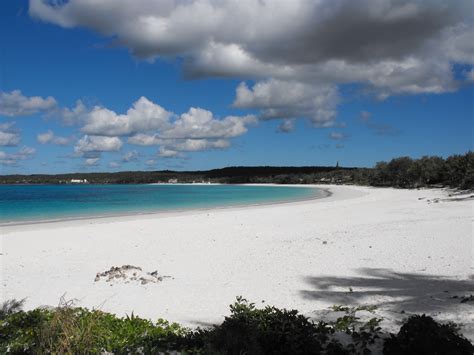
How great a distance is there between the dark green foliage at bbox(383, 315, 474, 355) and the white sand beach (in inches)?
49.8

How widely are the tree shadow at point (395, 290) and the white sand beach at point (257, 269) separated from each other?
20 millimetres

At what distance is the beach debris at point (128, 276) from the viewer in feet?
32.4

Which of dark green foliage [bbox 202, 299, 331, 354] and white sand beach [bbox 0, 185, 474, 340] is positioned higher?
dark green foliage [bbox 202, 299, 331, 354]

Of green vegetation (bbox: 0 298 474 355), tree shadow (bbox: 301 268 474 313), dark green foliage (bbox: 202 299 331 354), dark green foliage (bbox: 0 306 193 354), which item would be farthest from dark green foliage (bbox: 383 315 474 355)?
dark green foliage (bbox: 0 306 193 354)

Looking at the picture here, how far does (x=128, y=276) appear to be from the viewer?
10.0m

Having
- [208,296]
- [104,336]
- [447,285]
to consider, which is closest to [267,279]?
[208,296]

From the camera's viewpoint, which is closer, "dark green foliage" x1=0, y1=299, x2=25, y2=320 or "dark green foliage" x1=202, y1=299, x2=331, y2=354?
"dark green foliage" x1=202, y1=299, x2=331, y2=354

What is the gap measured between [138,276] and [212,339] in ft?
19.8

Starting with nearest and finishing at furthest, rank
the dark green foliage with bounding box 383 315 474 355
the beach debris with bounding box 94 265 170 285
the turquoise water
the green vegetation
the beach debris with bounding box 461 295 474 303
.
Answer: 1. the dark green foliage with bounding box 383 315 474 355
2. the green vegetation
3. the beach debris with bounding box 461 295 474 303
4. the beach debris with bounding box 94 265 170 285
5. the turquoise water

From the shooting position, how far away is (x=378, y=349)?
186 inches

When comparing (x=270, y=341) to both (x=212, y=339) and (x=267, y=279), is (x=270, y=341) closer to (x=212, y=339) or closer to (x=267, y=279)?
(x=212, y=339)

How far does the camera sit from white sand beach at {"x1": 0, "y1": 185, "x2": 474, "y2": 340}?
309 inches

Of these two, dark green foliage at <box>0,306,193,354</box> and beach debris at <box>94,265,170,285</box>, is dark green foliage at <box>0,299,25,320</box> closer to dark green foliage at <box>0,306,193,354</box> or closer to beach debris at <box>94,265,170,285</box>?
beach debris at <box>94,265,170,285</box>

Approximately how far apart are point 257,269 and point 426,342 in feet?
23.3
